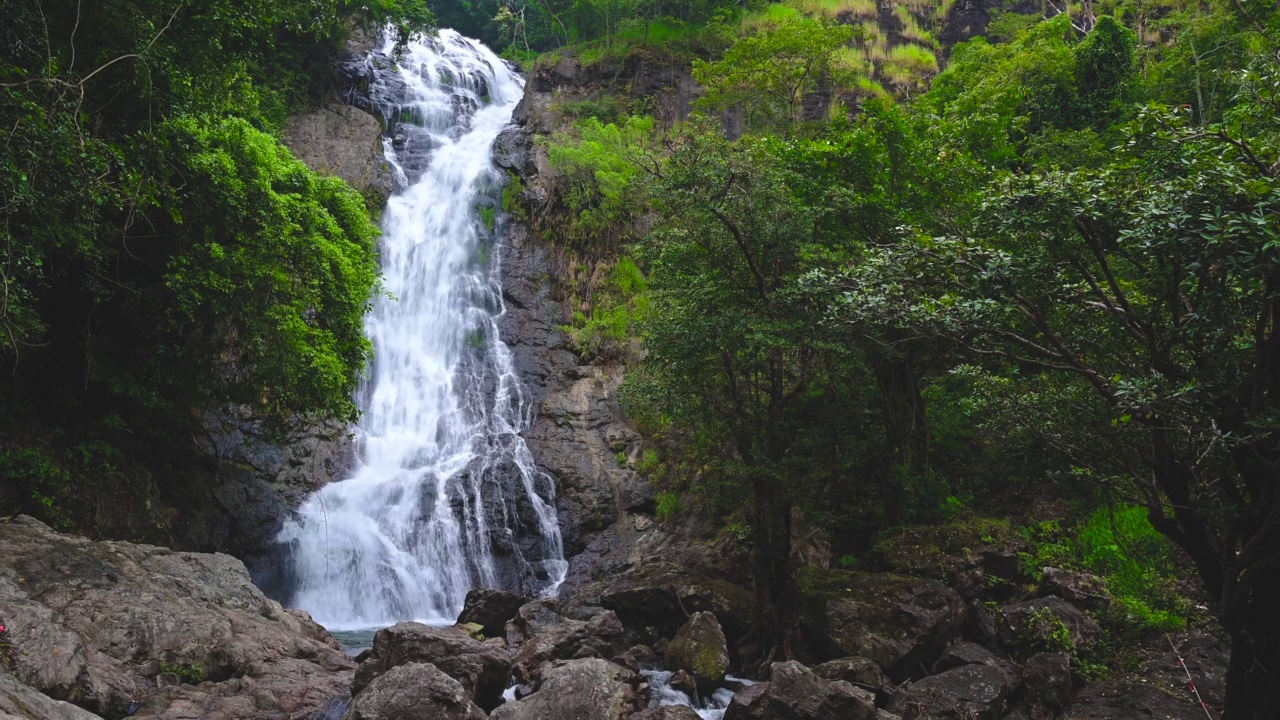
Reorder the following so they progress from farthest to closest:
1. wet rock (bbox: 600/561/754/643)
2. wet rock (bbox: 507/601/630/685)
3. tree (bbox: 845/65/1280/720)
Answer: wet rock (bbox: 600/561/754/643), wet rock (bbox: 507/601/630/685), tree (bbox: 845/65/1280/720)

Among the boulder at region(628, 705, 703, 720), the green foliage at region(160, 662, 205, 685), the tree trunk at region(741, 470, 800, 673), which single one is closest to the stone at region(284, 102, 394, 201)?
the green foliage at region(160, 662, 205, 685)

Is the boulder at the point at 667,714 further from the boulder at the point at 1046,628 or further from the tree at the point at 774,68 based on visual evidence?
the tree at the point at 774,68

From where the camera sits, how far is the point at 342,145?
26.1 meters

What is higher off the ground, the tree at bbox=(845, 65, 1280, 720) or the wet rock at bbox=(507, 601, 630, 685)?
the tree at bbox=(845, 65, 1280, 720)

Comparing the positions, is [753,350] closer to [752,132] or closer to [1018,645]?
[1018,645]

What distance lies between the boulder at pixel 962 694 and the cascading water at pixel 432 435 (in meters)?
9.96

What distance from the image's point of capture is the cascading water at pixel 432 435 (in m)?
15.6

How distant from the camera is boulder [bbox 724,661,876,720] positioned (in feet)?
24.1

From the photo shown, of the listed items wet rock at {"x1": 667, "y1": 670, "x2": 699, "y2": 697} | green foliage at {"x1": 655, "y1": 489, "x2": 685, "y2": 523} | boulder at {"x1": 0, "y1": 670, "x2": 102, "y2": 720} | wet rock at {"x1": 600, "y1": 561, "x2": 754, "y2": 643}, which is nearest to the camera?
boulder at {"x1": 0, "y1": 670, "x2": 102, "y2": 720}

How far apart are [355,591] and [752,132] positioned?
17119 millimetres

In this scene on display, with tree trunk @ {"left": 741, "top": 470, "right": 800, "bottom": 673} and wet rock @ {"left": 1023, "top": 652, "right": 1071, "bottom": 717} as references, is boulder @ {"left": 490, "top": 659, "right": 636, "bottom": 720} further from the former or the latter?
wet rock @ {"left": 1023, "top": 652, "right": 1071, "bottom": 717}

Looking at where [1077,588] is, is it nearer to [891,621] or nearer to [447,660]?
[891,621]

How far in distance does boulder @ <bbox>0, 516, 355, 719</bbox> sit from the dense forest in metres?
2.25

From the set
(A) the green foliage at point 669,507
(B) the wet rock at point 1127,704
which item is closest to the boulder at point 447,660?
(B) the wet rock at point 1127,704
